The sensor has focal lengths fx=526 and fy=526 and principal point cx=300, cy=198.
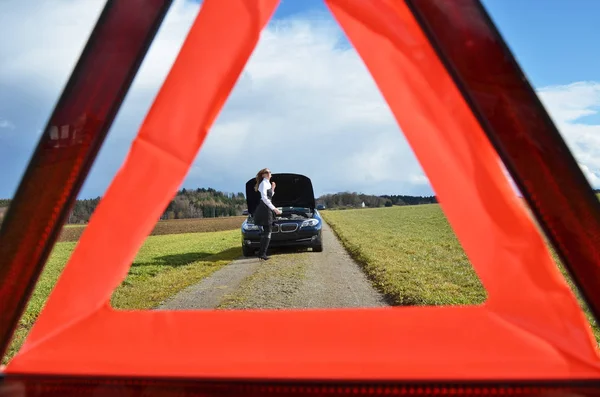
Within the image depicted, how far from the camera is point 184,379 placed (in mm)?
1419

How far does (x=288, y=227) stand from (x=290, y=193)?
1893 millimetres

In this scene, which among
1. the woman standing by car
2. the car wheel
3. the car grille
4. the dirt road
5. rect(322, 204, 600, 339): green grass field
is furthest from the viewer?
the car wheel

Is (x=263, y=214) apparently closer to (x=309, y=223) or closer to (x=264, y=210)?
(x=264, y=210)

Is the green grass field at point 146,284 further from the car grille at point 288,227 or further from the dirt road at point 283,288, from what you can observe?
the car grille at point 288,227

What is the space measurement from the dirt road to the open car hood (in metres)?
2.46

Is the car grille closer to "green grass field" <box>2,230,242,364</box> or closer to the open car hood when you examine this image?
the open car hood

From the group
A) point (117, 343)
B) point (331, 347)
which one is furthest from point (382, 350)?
point (117, 343)

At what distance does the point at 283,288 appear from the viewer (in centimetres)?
712

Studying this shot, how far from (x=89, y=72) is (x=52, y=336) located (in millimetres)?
1041

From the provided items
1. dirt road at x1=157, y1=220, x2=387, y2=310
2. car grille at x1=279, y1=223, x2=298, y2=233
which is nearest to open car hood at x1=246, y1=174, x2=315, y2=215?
car grille at x1=279, y1=223, x2=298, y2=233

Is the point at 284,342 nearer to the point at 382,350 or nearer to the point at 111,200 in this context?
the point at 382,350

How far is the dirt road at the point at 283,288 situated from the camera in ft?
19.9

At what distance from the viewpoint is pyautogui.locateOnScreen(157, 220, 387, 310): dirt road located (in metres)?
6.08

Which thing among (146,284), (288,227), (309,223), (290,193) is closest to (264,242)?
(288,227)
